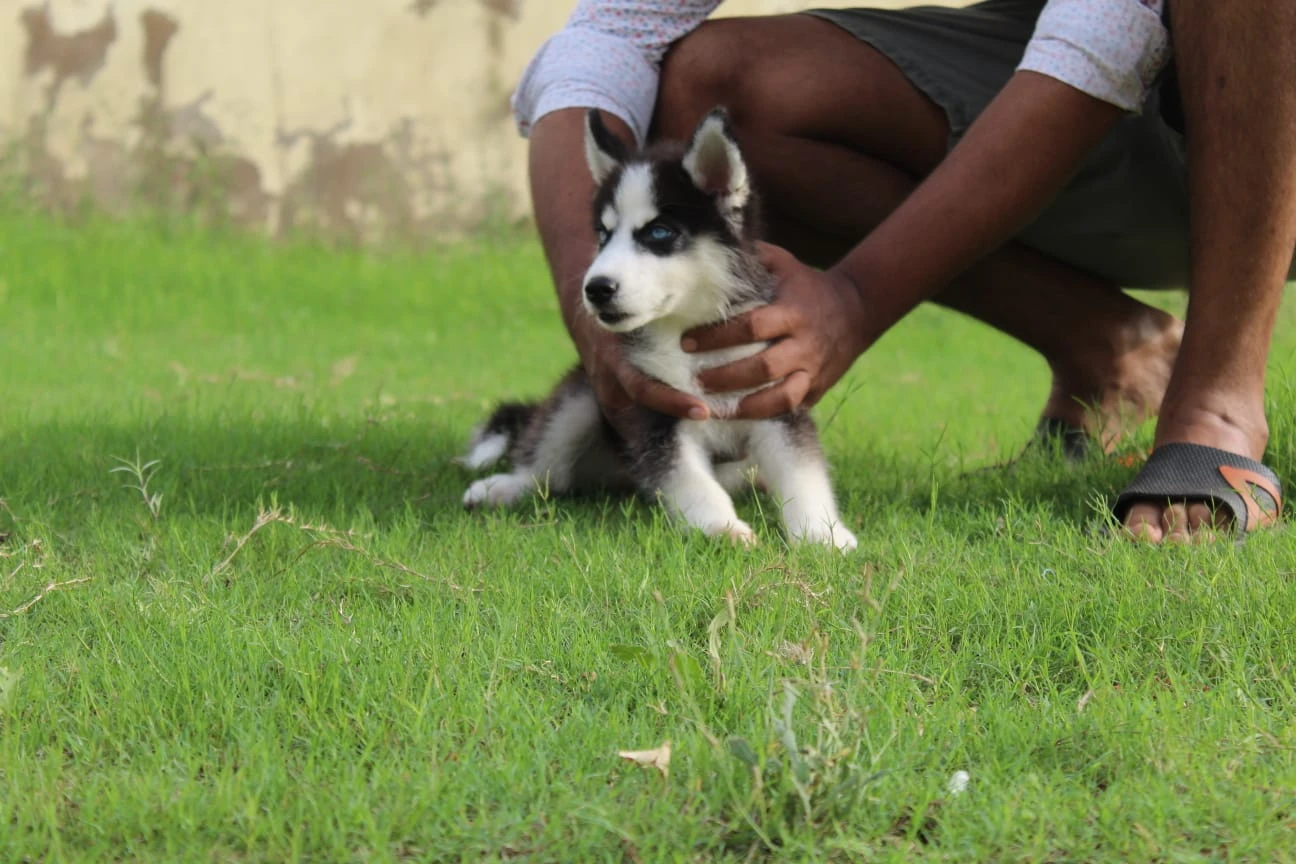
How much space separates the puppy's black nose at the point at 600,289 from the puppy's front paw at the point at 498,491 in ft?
2.07

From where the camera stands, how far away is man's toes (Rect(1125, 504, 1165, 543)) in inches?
104

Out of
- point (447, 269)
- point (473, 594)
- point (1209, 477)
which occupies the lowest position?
point (447, 269)

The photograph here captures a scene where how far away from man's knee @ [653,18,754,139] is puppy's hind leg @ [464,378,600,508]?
0.75 m

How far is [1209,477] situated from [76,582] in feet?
7.04

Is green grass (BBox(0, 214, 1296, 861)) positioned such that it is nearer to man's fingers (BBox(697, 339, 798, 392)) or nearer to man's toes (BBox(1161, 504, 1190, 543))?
man's toes (BBox(1161, 504, 1190, 543))

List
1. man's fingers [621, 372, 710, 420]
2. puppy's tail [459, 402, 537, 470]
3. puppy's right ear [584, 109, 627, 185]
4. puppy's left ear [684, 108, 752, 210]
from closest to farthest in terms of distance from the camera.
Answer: puppy's left ear [684, 108, 752, 210] → man's fingers [621, 372, 710, 420] → puppy's right ear [584, 109, 627, 185] → puppy's tail [459, 402, 537, 470]

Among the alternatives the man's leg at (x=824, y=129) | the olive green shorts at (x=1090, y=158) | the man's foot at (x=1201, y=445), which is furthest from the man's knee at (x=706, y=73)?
the man's foot at (x=1201, y=445)

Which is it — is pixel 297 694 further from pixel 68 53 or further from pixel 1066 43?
pixel 68 53

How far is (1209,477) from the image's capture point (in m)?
2.72

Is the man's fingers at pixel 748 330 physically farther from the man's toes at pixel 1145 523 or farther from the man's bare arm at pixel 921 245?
the man's toes at pixel 1145 523

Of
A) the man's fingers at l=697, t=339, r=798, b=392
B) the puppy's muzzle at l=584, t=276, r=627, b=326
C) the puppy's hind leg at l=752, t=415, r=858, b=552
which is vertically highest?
the puppy's muzzle at l=584, t=276, r=627, b=326

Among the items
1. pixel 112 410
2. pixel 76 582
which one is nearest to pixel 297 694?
pixel 76 582

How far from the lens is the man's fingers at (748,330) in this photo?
9.41ft

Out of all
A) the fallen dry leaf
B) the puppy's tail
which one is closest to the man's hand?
the puppy's tail
